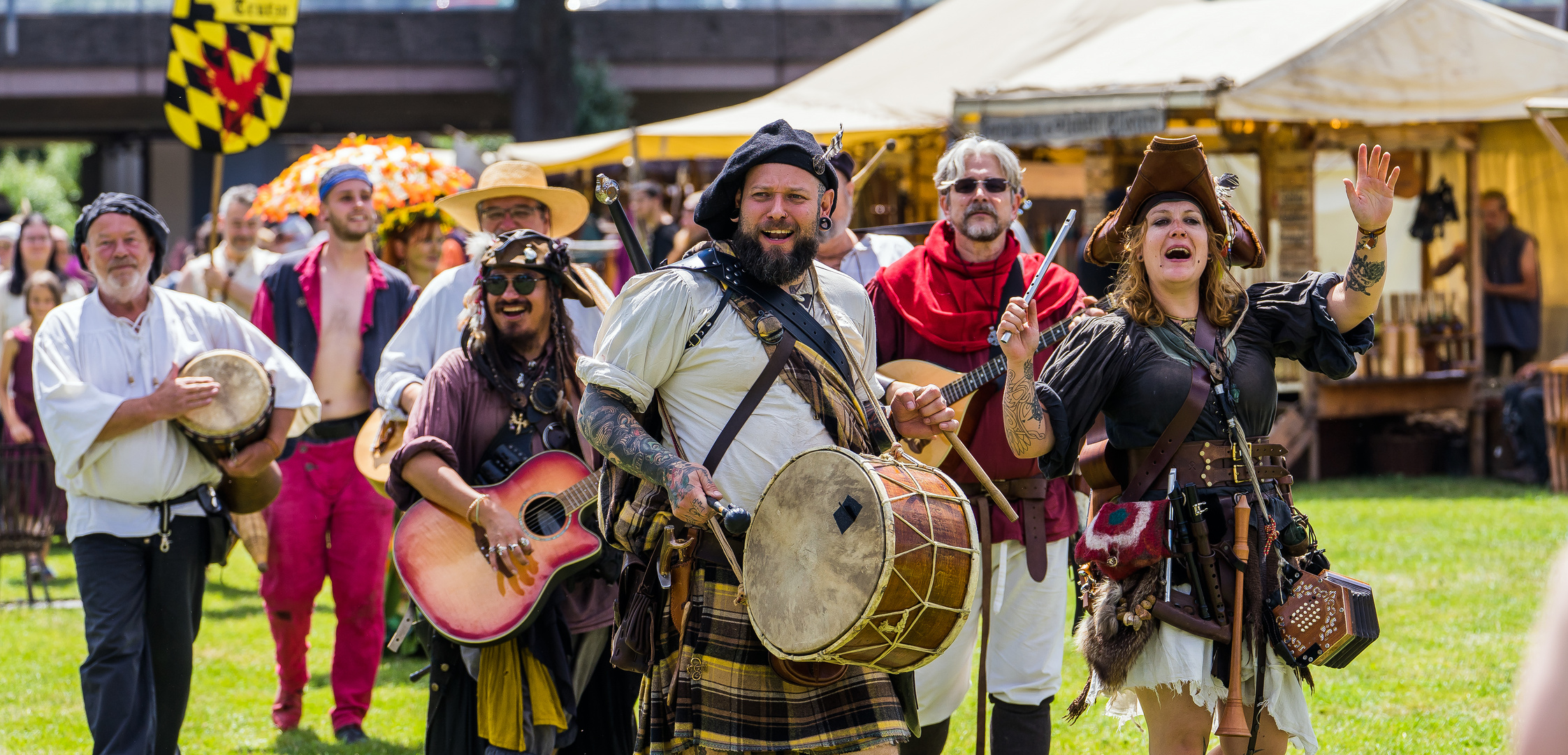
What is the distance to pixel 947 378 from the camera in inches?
205

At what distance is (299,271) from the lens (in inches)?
281

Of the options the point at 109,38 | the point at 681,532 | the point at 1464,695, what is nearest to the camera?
the point at 681,532

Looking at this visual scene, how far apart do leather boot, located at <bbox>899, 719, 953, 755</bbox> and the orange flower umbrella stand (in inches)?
156

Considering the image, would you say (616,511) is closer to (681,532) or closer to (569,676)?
(681,532)

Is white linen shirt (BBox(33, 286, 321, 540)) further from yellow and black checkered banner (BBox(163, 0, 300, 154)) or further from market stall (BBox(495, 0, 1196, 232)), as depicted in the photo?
market stall (BBox(495, 0, 1196, 232))

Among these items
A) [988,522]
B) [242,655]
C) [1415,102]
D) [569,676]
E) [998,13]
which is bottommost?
[242,655]

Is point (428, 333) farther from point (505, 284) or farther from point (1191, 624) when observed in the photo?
point (1191, 624)

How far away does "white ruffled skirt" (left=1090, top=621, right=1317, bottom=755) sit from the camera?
4043mm

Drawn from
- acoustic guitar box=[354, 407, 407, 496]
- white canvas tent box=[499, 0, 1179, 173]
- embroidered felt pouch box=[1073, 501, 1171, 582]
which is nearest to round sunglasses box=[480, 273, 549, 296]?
acoustic guitar box=[354, 407, 407, 496]

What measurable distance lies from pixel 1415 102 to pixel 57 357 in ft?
33.8

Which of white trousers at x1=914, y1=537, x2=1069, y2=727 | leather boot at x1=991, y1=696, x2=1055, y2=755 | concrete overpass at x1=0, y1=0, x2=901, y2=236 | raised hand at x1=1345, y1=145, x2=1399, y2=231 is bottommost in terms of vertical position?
leather boot at x1=991, y1=696, x2=1055, y2=755

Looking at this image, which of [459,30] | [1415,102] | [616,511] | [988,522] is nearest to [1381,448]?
[1415,102]

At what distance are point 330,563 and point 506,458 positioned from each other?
6.89 feet

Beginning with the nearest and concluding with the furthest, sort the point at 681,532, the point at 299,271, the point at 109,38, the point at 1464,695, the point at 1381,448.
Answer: the point at 681,532, the point at 1464,695, the point at 299,271, the point at 1381,448, the point at 109,38
